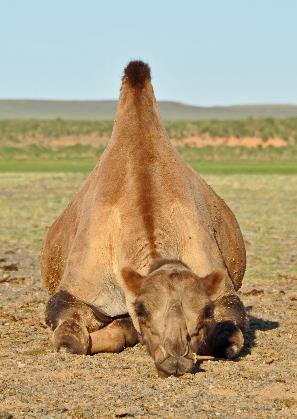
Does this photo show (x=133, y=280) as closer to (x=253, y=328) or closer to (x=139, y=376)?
(x=139, y=376)

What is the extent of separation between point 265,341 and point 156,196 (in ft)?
6.07

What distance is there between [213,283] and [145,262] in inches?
26.1

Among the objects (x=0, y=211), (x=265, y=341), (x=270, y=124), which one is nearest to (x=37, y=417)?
(x=265, y=341)

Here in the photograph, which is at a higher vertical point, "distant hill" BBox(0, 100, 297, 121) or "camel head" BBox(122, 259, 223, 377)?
"camel head" BBox(122, 259, 223, 377)

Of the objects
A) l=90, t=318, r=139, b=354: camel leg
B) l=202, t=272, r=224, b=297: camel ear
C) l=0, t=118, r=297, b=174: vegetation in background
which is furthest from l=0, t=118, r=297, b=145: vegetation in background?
l=202, t=272, r=224, b=297: camel ear

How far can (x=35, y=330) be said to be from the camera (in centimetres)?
1059

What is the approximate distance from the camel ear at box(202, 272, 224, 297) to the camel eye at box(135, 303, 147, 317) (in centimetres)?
52

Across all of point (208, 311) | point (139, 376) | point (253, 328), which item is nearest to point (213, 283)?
point (208, 311)

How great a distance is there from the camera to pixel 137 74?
10.5 m

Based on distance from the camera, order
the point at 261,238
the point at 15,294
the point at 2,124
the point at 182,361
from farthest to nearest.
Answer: the point at 2,124
the point at 261,238
the point at 15,294
the point at 182,361

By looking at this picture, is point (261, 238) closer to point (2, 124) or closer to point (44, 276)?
point (44, 276)

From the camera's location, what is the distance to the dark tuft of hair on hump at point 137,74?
1049 cm

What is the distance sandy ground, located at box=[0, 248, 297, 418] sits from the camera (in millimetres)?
7188

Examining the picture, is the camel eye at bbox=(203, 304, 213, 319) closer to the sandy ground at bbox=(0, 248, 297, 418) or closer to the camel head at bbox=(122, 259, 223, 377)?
the camel head at bbox=(122, 259, 223, 377)
